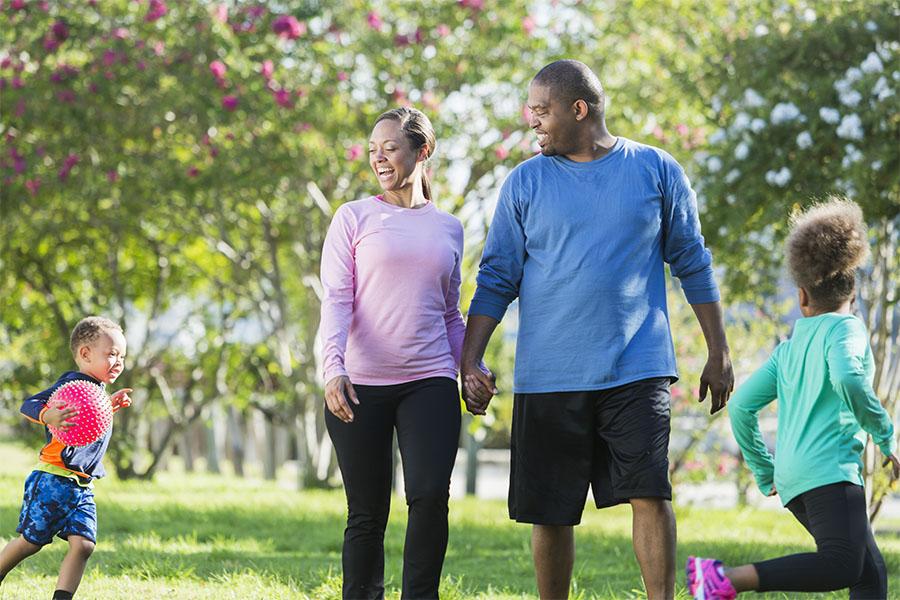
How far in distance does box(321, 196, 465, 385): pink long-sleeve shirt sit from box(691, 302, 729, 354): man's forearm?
82 centimetres

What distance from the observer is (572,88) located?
436 cm

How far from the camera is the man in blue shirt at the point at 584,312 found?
427 centimetres

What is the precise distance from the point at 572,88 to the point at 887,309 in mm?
5124

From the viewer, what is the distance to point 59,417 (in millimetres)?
4605

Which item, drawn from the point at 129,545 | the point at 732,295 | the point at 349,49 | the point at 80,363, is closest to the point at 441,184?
the point at 349,49

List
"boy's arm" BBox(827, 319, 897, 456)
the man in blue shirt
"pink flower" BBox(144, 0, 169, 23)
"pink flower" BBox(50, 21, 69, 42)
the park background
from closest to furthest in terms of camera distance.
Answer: "boy's arm" BBox(827, 319, 897, 456), the man in blue shirt, the park background, "pink flower" BBox(144, 0, 169, 23), "pink flower" BBox(50, 21, 69, 42)

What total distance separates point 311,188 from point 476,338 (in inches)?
313

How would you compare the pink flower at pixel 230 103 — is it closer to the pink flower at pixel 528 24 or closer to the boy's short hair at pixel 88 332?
the pink flower at pixel 528 24

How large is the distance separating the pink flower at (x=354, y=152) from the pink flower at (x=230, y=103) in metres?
1.05

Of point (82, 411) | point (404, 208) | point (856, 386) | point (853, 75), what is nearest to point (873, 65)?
point (853, 75)

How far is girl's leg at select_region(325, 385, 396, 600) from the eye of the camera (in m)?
4.41

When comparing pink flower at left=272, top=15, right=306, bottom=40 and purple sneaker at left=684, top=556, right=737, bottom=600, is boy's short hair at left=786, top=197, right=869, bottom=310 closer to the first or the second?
purple sneaker at left=684, top=556, right=737, bottom=600

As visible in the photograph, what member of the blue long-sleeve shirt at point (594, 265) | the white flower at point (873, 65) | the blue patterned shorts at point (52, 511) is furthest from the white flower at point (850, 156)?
the blue patterned shorts at point (52, 511)

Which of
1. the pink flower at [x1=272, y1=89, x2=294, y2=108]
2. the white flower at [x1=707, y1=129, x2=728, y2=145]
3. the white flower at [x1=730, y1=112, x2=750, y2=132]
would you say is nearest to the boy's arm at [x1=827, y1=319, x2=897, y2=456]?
the white flower at [x1=730, y1=112, x2=750, y2=132]
